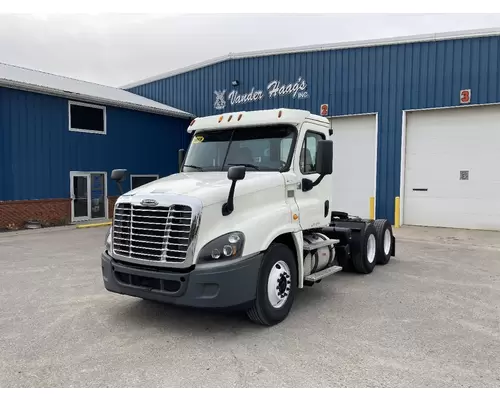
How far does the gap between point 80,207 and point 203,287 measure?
551 inches

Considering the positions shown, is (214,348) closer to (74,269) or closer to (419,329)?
(419,329)

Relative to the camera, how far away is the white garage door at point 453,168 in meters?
13.8

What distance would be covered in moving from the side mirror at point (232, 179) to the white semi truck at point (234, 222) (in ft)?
0.04

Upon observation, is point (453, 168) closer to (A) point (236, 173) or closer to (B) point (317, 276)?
(B) point (317, 276)

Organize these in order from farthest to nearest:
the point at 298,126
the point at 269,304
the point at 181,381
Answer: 1. the point at 298,126
2. the point at 269,304
3. the point at 181,381

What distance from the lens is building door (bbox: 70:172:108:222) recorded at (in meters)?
16.5

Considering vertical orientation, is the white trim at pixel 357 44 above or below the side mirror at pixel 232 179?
above

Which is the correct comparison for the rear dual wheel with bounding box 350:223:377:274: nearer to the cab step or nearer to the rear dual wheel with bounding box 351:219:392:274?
the rear dual wheel with bounding box 351:219:392:274

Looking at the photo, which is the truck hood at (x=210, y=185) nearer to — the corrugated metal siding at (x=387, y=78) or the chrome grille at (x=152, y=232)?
the chrome grille at (x=152, y=232)

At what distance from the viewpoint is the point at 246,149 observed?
5703 mm

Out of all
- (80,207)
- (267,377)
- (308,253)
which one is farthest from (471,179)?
(80,207)

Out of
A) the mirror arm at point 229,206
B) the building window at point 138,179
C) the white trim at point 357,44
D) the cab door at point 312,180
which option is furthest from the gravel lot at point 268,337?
the building window at point 138,179

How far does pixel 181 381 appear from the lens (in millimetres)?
3586

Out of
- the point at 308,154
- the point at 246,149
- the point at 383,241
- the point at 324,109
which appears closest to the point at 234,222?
the point at 246,149
